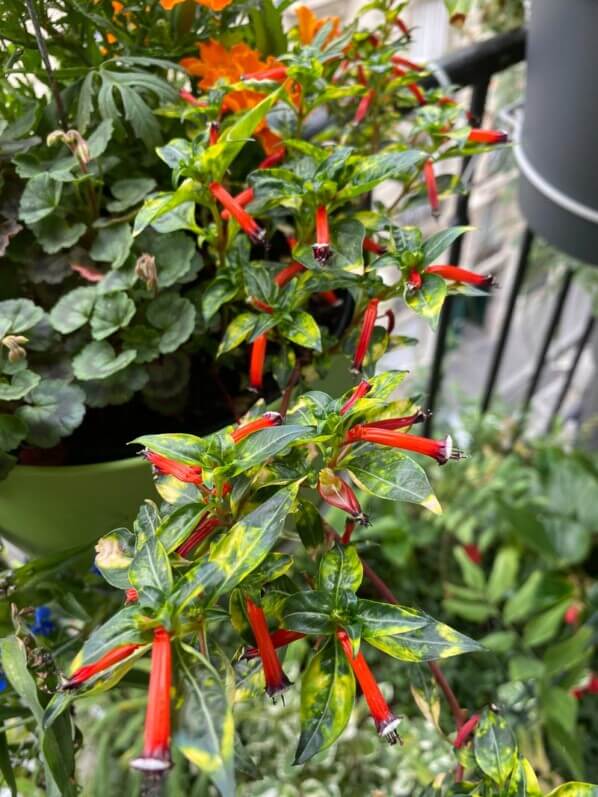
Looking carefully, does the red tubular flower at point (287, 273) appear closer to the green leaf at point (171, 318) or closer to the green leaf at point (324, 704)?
the green leaf at point (171, 318)

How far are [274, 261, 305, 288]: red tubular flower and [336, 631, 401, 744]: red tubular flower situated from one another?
0.22 meters

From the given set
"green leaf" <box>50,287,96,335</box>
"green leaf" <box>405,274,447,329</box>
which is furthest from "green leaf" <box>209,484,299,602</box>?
"green leaf" <box>50,287,96,335</box>

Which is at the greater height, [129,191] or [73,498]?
[129,191]

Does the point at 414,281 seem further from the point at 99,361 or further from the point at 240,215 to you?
the point at 99,361

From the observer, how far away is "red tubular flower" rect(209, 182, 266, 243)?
391 mm

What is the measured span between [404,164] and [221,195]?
0.34 feet

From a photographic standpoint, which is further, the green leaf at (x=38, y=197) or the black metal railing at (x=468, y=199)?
the black metal railing at (x=468, y=199)

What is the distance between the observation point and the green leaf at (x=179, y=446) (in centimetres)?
30

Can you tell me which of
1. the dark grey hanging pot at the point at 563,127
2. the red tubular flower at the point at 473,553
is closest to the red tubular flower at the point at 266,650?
the dark grey hanging pot at the point at 563,127

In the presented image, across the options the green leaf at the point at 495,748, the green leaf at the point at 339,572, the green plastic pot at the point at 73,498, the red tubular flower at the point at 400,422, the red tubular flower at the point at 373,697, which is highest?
the red tubular flower at the point at 400,422

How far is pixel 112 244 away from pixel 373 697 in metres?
0.34

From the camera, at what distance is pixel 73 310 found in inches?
18.4

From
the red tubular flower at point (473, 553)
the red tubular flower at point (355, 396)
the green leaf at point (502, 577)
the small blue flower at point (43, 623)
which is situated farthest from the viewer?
the red tubular flower at point (473, 553)

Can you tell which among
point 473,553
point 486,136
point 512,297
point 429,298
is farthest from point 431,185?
point 473,553
